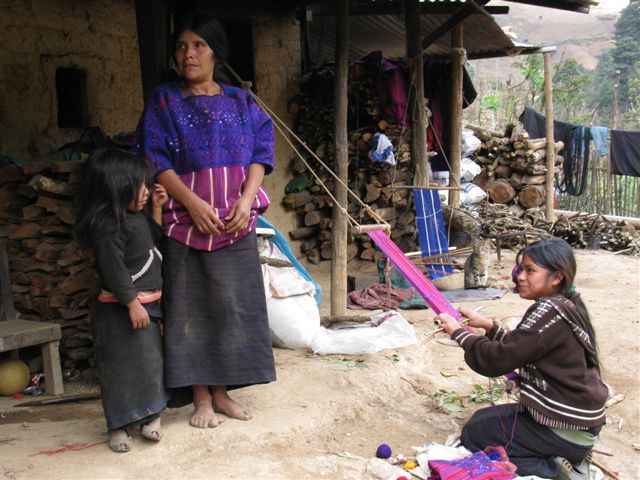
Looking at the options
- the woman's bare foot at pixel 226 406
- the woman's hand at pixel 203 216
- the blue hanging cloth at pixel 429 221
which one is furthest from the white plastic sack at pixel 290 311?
the blue hanging cloth at pixel 429 221

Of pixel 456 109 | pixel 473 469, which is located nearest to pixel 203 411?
pixel 473 469

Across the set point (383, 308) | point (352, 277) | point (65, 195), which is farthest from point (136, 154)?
point (352, 277)

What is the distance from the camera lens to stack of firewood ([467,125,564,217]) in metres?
10.9

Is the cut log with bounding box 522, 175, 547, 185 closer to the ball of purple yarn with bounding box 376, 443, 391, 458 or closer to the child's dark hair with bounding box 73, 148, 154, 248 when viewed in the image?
the ball of purple yarn with bounding box 376, 443, 391, 458

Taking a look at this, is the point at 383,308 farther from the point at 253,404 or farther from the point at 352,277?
the point at 253,404

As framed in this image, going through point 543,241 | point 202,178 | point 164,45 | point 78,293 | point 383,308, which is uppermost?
point 164,45

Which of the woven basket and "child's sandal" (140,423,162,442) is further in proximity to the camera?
the woven basket

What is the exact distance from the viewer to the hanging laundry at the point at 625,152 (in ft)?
37.7

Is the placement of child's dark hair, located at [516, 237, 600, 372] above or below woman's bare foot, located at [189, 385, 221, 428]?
above

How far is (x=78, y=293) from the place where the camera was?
14.6ft

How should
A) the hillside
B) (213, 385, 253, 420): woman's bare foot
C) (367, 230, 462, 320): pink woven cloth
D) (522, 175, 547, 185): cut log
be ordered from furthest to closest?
1. the hillside
2. (522, 175, 547, 185): cut log
3. (367, 230, 462, 320): pink woven cloth
4. (213, 385, 253, 420): woman's bare foot

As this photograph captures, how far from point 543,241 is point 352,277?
13.1ft

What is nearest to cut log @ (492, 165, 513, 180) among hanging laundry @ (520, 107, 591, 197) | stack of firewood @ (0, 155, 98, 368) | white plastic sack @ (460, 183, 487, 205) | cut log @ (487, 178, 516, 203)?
cut log @ (487, 178, 516, 203)

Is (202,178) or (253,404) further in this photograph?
(253,404)
